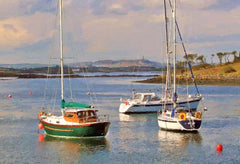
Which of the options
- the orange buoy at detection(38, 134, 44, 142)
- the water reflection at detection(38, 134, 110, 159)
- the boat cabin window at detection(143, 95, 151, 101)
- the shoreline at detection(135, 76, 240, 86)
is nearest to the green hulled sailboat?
the water reflection at detection(38, 134, 110, 159)

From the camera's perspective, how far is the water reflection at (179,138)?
112 feet

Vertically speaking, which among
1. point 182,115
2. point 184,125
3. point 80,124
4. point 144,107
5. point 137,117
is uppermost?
point 182,115

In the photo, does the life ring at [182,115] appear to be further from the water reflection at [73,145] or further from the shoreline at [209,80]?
the shoreline at [209,80]

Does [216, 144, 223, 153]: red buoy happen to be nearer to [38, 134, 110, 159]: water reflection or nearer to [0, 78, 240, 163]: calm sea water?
[0, 78, 240, 163]: calm sea water

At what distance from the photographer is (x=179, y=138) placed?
3591 cm

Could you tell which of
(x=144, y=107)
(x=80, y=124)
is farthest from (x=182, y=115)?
(x=144, y=107)

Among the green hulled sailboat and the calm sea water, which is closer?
the calm sea water

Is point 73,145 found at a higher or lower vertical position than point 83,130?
lower

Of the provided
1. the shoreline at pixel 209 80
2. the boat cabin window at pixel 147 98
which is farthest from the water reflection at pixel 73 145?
the shoreline at pixel 209 80

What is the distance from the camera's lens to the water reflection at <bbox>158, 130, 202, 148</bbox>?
1344 inches

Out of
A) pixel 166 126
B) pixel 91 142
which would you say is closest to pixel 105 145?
pixel 91 142

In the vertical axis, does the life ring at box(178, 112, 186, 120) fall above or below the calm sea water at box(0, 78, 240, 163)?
above

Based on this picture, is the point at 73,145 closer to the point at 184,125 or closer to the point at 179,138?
the point at 179,138

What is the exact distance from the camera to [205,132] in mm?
39094
